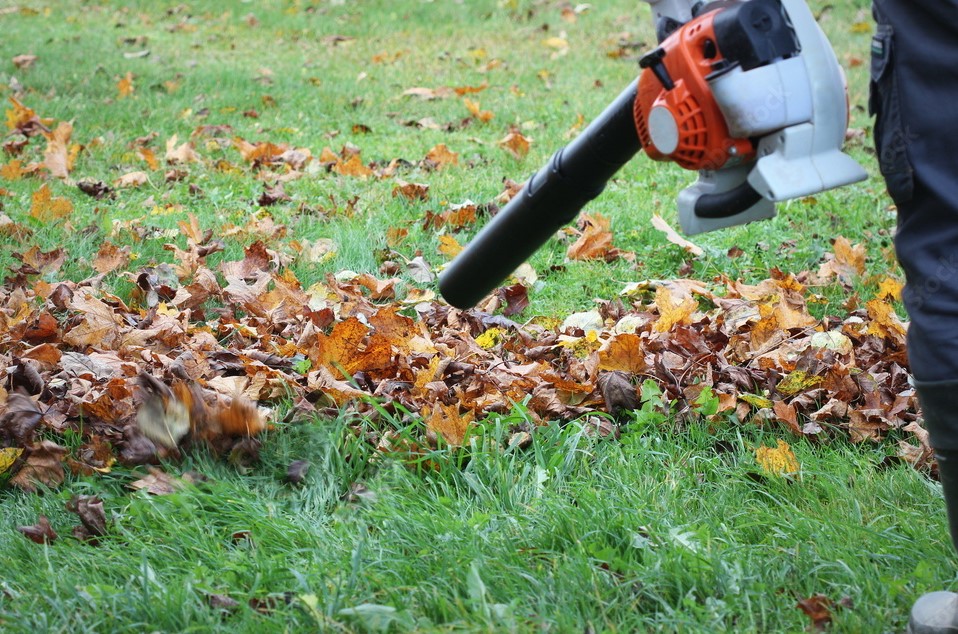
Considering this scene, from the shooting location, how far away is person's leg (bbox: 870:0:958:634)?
4.29ft

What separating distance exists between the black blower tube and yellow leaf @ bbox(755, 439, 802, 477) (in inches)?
31.1

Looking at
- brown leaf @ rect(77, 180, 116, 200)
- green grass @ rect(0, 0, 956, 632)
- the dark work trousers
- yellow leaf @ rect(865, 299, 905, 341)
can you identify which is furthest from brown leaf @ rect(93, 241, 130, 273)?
the dark work trousers

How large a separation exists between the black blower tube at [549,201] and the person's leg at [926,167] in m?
0.36

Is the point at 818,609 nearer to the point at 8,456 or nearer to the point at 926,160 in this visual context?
the point at 926,160

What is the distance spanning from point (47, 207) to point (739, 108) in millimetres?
3497

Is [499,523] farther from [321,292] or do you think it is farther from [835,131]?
[321,292]

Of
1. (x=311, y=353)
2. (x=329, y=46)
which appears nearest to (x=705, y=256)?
(x=311, y=353)

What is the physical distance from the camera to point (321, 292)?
321 cm

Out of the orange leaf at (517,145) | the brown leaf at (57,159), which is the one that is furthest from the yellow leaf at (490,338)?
the brown leaf at (57,159)

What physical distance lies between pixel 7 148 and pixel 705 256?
3.70 metres

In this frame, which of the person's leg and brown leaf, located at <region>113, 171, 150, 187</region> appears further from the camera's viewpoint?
brown leaf, located at <region>113, 171, 150, 187</region>

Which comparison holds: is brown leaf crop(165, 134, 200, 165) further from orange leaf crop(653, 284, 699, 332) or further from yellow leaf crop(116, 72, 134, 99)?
orange leaf crop(653, 284, 699, 332)

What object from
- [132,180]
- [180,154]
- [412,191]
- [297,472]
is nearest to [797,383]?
[297,472]

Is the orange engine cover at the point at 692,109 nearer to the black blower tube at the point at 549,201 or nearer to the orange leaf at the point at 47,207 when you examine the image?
the black blower tube at the point at 549,201
